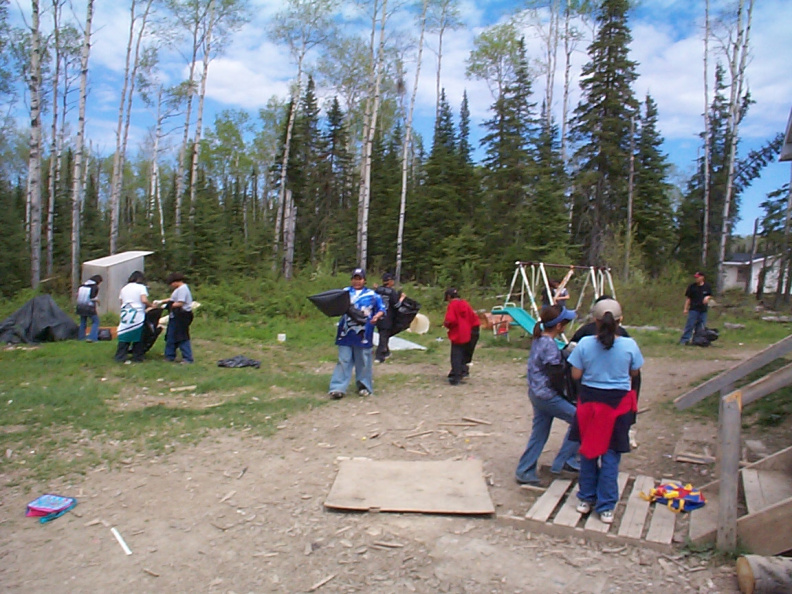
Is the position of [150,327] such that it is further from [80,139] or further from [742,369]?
[80,139]

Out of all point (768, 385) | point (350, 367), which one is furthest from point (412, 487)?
point (350, 367)

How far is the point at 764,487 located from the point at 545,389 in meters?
1.85

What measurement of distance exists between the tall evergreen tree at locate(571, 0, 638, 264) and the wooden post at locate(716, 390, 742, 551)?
25.2m

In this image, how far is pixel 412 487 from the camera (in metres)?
5.18

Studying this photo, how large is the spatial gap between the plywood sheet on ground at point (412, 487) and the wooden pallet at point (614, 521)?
43cm

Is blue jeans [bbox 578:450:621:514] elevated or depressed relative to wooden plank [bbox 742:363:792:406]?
depressed

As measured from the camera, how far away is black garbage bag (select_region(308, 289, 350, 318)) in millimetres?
8117

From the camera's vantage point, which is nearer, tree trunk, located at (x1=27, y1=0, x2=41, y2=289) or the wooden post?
the wooden post

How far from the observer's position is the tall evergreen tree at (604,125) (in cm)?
2902

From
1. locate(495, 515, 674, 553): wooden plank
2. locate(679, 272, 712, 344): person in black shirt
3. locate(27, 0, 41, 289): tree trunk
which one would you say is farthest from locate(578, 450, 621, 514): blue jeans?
locate(27, 0, 41, 289): tree trunk

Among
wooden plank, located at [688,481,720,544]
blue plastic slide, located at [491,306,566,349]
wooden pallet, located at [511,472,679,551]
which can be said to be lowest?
wooden pallet, located at [511,472,679,551]

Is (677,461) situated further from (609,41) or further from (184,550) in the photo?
(609,41)

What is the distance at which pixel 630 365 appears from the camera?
460 cm

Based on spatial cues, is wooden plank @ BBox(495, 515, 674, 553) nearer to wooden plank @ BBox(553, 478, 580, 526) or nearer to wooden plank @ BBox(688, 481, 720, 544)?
wooden plank @ BBox(553, 478, 580, 526)
